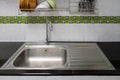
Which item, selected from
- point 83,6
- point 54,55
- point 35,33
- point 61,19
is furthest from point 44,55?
point 83,6

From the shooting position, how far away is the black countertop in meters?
1.16

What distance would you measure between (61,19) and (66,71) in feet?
2.44

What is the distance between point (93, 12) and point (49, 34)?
1.52 ft

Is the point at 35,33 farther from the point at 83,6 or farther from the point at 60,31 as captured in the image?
the point at 83,6

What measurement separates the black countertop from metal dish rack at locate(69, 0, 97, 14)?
0.33 meters

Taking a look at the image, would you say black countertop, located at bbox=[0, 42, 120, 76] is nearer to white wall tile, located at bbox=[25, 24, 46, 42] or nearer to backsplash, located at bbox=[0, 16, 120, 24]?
white wall tile, located at bbox=[25, 24, 46, 42]

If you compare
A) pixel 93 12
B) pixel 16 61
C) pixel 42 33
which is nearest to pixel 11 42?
pixel 42 33

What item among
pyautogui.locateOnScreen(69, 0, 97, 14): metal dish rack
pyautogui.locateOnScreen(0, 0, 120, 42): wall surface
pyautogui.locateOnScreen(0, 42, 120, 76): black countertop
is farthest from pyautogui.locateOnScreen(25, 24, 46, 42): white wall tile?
pyautogui.locateOnScreen(69, 0, 97, 14): metal dish rack

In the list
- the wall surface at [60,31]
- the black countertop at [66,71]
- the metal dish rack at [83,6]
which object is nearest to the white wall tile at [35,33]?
the wall surface at [60,31]

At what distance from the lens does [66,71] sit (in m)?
1.18

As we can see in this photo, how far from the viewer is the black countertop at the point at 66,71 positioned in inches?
45.7

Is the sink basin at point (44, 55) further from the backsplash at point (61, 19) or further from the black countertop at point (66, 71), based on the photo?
the backsplash at point (61, 19)

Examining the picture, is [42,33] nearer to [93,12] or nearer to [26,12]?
[26,12]

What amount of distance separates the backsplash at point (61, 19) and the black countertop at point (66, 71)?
21cm
